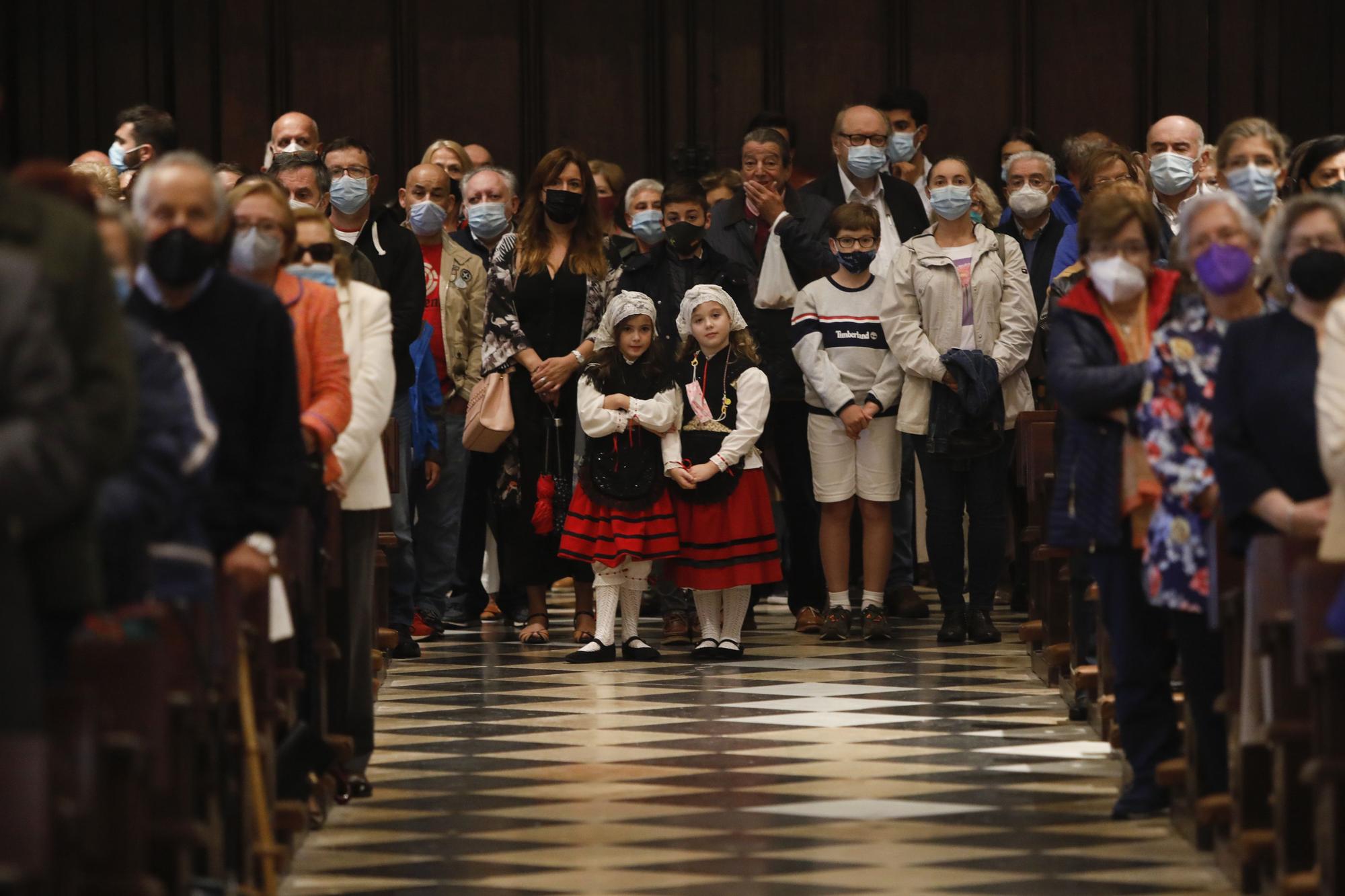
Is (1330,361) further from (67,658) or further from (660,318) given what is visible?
(660,318)

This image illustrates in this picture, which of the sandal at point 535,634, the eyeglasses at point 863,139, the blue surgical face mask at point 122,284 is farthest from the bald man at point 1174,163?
the blue surgical face mask at point 122,284

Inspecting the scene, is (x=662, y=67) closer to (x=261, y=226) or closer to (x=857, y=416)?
(x=857, y=416)

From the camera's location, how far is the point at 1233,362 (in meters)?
4.92

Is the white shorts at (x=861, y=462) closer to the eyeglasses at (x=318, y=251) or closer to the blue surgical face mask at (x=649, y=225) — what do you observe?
the blue surgical face mask at (x=649, y=225)

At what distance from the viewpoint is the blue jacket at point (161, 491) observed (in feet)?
13.1

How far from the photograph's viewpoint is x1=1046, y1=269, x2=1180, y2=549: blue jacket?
5578 mm

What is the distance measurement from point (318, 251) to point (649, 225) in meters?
3.44

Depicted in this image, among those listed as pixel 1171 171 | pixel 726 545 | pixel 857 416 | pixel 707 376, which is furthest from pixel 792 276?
pixel 1171 171

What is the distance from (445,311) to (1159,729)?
4.69 metres

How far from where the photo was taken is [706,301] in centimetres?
893

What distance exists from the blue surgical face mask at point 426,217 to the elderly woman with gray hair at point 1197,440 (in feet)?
15.4

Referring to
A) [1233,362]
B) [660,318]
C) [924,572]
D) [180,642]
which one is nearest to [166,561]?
[180,642]

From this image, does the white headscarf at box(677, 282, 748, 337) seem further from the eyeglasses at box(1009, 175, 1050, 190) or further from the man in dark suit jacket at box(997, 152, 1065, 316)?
the eyeglasses at box(1009, 175, 1050, 190)

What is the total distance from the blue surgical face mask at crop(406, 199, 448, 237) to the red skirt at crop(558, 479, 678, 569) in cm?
154
